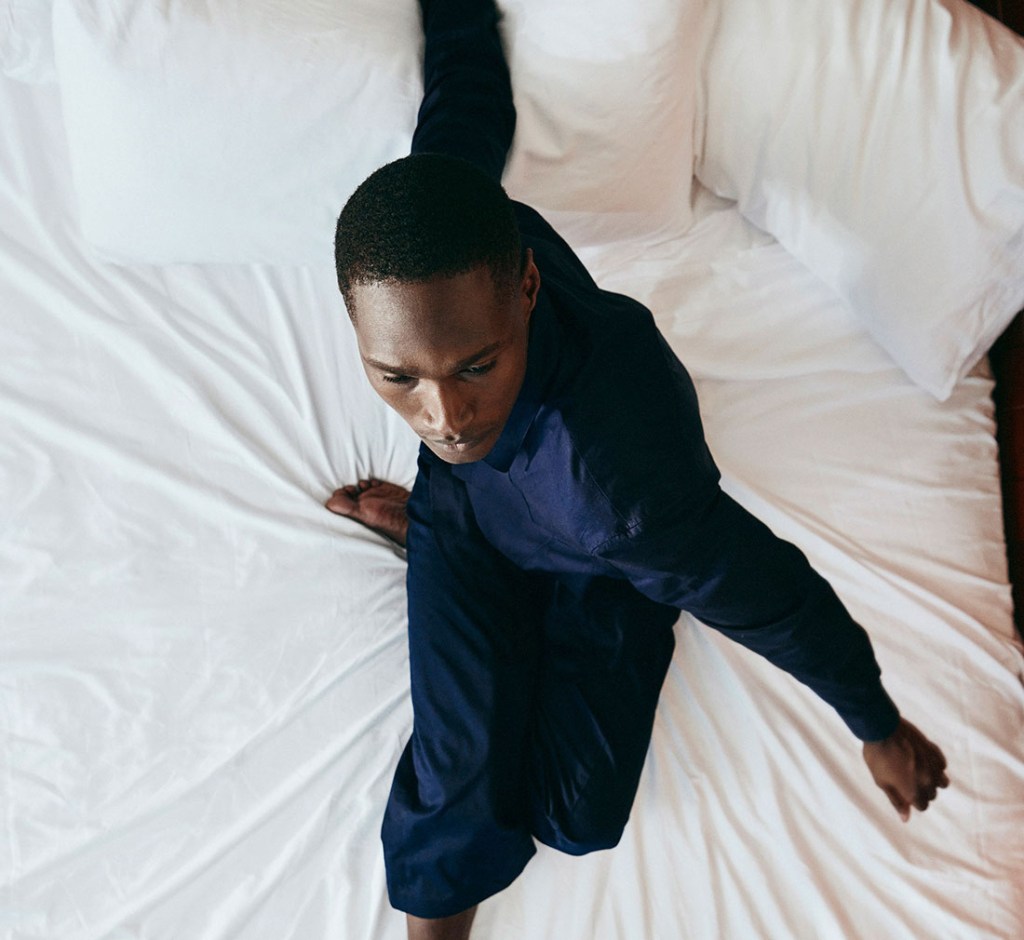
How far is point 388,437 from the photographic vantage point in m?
1.19

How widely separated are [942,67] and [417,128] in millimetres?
627

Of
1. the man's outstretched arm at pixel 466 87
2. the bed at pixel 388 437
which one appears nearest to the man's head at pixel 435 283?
the man's outstretched arm at pixel 466 87

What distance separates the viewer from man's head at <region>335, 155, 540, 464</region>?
0.60 metres

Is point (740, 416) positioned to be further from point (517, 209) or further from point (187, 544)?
point (187, 544)

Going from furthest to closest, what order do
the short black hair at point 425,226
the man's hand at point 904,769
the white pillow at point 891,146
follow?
the white pillow at point 891,146
the man's hand at point 904,769
the short black hair at point 425,226

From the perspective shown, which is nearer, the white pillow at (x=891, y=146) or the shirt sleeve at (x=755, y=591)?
the shirt sleeve at (x=755, y=591)

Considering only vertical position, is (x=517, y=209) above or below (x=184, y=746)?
above

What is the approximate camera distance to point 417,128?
99cm

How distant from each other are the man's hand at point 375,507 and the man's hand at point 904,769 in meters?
0.58

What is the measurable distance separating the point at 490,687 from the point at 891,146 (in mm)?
800

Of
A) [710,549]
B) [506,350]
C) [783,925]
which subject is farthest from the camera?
[783,925]

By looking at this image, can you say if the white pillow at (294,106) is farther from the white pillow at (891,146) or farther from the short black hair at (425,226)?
the short black hair at (425,226)

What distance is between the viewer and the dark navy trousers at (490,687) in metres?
0.96

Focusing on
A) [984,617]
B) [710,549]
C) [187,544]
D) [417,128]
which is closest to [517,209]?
[417,128]
